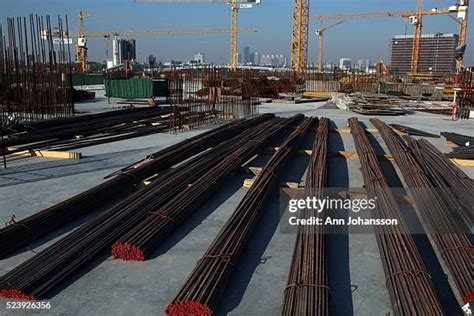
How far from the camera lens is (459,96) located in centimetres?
1839

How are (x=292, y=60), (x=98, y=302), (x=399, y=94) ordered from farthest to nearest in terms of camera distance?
(x=292, y=60) < (x=399, y=94) < (x=98, y=302)

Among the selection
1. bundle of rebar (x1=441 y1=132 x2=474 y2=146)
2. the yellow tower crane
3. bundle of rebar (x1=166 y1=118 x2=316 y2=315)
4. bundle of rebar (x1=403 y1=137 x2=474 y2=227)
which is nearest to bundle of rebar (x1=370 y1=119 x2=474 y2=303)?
bundle of rebar (x1=403 y1=137 x2=474 y2=227)

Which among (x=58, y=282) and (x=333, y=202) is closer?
(x=58, y=282)

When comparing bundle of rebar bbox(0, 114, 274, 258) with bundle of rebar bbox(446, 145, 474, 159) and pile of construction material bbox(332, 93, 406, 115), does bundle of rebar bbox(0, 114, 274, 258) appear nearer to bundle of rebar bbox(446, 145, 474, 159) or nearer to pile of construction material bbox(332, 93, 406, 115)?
bundle of rebar bbox(446, 145, 474, 159)

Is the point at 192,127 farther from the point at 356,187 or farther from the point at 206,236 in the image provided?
the point at 206,236

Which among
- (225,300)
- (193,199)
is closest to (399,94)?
(193,199)

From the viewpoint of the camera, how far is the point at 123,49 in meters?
96.6

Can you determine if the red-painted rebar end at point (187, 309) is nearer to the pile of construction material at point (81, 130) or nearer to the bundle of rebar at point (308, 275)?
the bundle of rebar at point (308, 275)

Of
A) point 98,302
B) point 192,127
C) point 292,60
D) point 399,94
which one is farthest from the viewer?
point 292,60

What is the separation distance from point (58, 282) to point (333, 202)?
3.56 metres

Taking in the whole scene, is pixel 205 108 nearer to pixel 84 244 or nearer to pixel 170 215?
pixel 170 215

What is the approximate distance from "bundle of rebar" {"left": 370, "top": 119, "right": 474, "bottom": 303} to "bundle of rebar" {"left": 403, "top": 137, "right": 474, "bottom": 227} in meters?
Result: 0.12

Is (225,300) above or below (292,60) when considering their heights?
below

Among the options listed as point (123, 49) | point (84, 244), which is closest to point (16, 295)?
point (84, 244)
